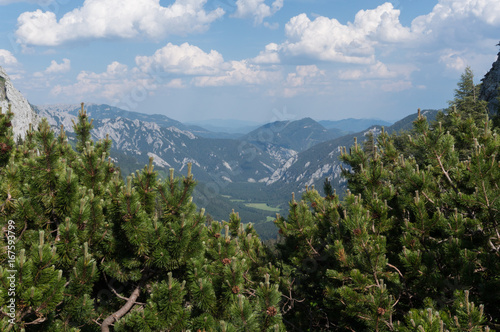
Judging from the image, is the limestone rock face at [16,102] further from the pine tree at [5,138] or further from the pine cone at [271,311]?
the pine cone at [271,311]

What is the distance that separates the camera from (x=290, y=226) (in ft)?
31.9

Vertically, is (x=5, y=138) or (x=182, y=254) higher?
(x=5, y=138)

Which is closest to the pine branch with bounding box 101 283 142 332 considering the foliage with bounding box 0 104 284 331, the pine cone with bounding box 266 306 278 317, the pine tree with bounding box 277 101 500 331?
the foliage with bounding box 0 104 284 331

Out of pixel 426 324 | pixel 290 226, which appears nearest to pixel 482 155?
pixel 426 324

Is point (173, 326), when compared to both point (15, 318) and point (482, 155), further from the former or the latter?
point (482, 155)

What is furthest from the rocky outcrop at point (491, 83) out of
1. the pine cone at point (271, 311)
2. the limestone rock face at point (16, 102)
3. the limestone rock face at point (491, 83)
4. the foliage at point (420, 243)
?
the limestone rock face at point (16, 102)

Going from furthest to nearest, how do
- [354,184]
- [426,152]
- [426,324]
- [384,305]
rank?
[354,184] → [426,152] → [384,305] → [426,324]

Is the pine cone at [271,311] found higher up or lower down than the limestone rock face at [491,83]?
lower down

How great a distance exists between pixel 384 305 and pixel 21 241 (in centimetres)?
661

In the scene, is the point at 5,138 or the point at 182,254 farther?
the point at 5,138

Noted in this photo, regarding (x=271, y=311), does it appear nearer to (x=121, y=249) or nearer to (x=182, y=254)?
(x=182, y=254)

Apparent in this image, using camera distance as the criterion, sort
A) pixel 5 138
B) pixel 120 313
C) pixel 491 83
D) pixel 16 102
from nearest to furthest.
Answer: pixel 120 313 < pixel 5 138 < pixel 491 83 < pixel 16 102

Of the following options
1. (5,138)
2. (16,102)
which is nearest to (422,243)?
(5,138)

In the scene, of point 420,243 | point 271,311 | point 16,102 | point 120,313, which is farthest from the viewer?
point 16,102
